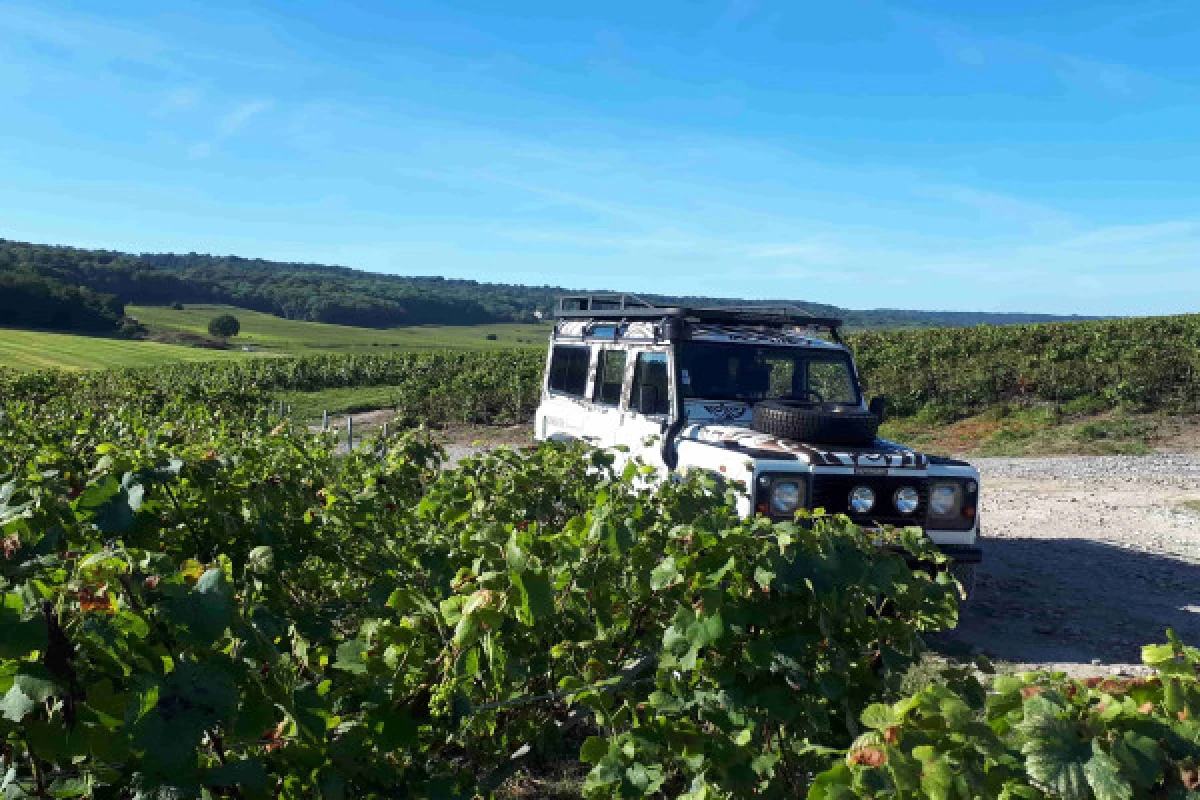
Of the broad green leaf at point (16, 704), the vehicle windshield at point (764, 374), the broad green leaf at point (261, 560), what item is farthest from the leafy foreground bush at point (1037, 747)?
the vehicle windshield at point (764, 374)

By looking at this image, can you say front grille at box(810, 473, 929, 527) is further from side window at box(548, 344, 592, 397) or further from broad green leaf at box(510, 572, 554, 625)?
broad green leaf at box(510, 572, 554, 625)

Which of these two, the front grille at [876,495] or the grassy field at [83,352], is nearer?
the front grille at [876,495]

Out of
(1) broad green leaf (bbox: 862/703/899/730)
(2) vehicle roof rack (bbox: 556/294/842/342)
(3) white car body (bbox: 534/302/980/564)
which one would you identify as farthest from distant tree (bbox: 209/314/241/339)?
(1) broad green leaf (bbox: 862/703/899/730)

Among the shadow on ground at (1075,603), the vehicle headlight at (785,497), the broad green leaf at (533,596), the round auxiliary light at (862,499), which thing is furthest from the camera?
the shadow on ground at (1075,603)

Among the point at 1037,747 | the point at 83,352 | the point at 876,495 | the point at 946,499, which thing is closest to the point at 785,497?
the point at 876,495

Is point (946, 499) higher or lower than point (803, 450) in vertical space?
lower

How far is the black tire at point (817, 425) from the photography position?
6.20 metres

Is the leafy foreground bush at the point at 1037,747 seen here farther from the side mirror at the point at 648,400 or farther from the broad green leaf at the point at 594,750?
the side mirror at the point at 648,400

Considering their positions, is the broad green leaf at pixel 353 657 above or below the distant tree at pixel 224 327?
above

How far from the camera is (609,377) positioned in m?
7.79

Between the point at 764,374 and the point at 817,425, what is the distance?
1.14 metres

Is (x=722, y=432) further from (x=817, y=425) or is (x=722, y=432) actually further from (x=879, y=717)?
(x=879, y=717)

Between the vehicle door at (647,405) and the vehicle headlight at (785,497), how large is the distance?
1087 millimetres

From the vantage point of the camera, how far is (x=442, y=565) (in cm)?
278
